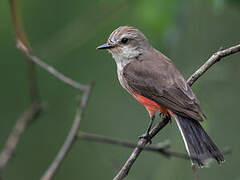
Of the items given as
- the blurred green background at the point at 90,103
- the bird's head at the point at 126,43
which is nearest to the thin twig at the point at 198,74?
the bird's head at the point at 126,43

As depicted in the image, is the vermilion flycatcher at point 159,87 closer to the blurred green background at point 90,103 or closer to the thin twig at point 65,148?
the blurred green background at point 90,103

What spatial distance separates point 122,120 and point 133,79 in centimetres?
386

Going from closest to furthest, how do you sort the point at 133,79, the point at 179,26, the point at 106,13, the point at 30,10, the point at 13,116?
the point at 179,26, the point at 106,13, the point at 133,79, the point at 30,10, the point at 13,116

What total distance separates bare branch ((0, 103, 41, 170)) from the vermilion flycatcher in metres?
1.06

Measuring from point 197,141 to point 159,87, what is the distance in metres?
0.85

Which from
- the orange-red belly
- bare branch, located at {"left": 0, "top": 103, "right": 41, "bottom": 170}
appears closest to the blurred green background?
the orange-red belly

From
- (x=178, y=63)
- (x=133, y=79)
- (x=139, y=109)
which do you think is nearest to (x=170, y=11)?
(x=133, y=79)

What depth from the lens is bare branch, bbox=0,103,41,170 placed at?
4785 millimetres

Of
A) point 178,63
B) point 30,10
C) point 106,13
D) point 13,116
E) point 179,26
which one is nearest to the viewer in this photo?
point 179,26

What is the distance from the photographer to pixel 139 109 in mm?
9430

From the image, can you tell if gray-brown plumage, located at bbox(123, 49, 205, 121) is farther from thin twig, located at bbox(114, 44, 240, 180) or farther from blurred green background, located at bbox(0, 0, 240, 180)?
blurred green background, located at bbox(0, 0, 240, 180)

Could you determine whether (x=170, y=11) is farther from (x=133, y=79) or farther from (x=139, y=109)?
(x=139, y=109)

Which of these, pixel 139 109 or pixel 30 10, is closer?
pixel 30 10

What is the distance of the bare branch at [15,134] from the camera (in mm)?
4785
